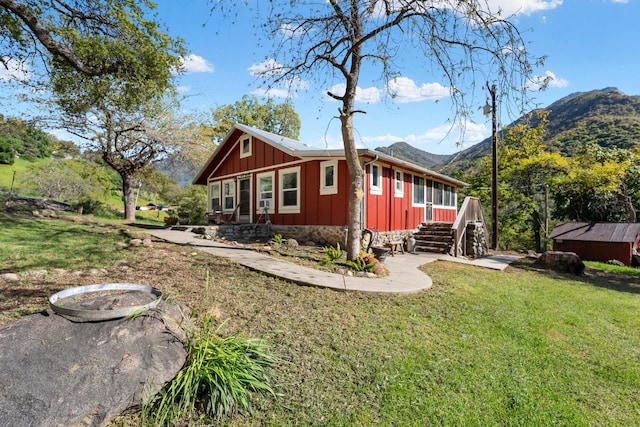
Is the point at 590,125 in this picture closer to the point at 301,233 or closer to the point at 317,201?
the point at 317,201

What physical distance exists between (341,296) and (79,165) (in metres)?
29.0

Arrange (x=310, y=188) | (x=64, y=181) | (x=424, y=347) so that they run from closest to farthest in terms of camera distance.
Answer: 1. (x=424, y=347)
2. (x=310, y=188)
3. (x=64, y=181)

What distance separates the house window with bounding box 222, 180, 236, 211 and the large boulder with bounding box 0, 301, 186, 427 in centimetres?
1215

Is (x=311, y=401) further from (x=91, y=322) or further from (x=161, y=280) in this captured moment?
(x=161, y=280)

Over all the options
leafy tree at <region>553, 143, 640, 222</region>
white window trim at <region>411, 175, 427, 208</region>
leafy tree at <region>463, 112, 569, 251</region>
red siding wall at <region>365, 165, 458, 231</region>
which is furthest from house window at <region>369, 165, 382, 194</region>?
leafy tree at <region>553, 143, 640, 222</region>

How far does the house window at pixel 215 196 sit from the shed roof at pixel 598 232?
55.1ft

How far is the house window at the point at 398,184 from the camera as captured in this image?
441 inches

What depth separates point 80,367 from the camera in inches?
77.6

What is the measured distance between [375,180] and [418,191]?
3663mm

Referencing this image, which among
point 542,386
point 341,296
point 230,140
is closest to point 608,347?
point 542,386

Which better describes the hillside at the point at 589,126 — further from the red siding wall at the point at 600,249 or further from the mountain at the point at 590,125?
the red siding wall at the point at 600,249

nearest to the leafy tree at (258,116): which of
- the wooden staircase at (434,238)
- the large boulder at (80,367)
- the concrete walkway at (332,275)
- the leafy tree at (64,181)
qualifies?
the leafy tree at (64,181)

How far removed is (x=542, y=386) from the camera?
8.81ft

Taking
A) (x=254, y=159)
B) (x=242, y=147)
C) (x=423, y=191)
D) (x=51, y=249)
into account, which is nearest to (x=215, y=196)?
(x=242, y=147)
